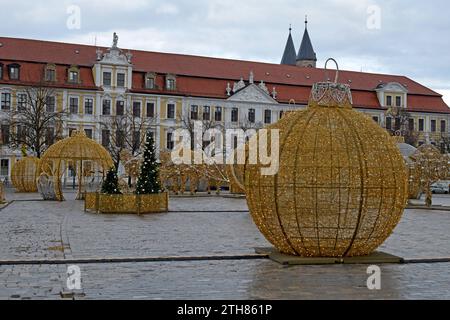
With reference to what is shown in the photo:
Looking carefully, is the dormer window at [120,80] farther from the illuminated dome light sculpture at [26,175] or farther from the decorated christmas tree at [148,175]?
the decorated christmas tree at [148,175]

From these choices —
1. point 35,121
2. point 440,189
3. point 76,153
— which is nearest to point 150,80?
point 35,121

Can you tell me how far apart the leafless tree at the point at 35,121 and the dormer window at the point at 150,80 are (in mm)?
8577

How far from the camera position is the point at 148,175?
24250 millimetres

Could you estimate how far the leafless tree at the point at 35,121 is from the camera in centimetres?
4872

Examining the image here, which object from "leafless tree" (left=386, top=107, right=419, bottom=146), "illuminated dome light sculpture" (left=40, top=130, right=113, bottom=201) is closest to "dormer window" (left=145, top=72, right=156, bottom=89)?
"leafless tree" (left=386, top=107, right=419, bottom=146)

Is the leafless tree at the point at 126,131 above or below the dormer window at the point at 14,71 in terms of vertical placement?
below

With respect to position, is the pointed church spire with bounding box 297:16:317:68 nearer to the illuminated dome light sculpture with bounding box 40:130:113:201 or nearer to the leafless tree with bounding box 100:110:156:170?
the leafless tree with bounding box 100:110:156:170

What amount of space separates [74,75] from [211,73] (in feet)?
43.8

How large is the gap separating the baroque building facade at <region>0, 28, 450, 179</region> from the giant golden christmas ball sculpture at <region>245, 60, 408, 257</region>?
146 feet

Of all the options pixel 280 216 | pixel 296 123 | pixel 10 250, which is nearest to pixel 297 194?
pixel 280 216

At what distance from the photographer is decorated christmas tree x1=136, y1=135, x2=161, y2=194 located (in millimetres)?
24281

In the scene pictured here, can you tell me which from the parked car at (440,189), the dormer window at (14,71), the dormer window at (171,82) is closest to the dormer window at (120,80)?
the dormer window at (171,82)

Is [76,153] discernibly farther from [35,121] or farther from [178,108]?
[178,108]

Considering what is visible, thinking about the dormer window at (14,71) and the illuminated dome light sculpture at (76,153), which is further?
the dormer window at (14,71)
